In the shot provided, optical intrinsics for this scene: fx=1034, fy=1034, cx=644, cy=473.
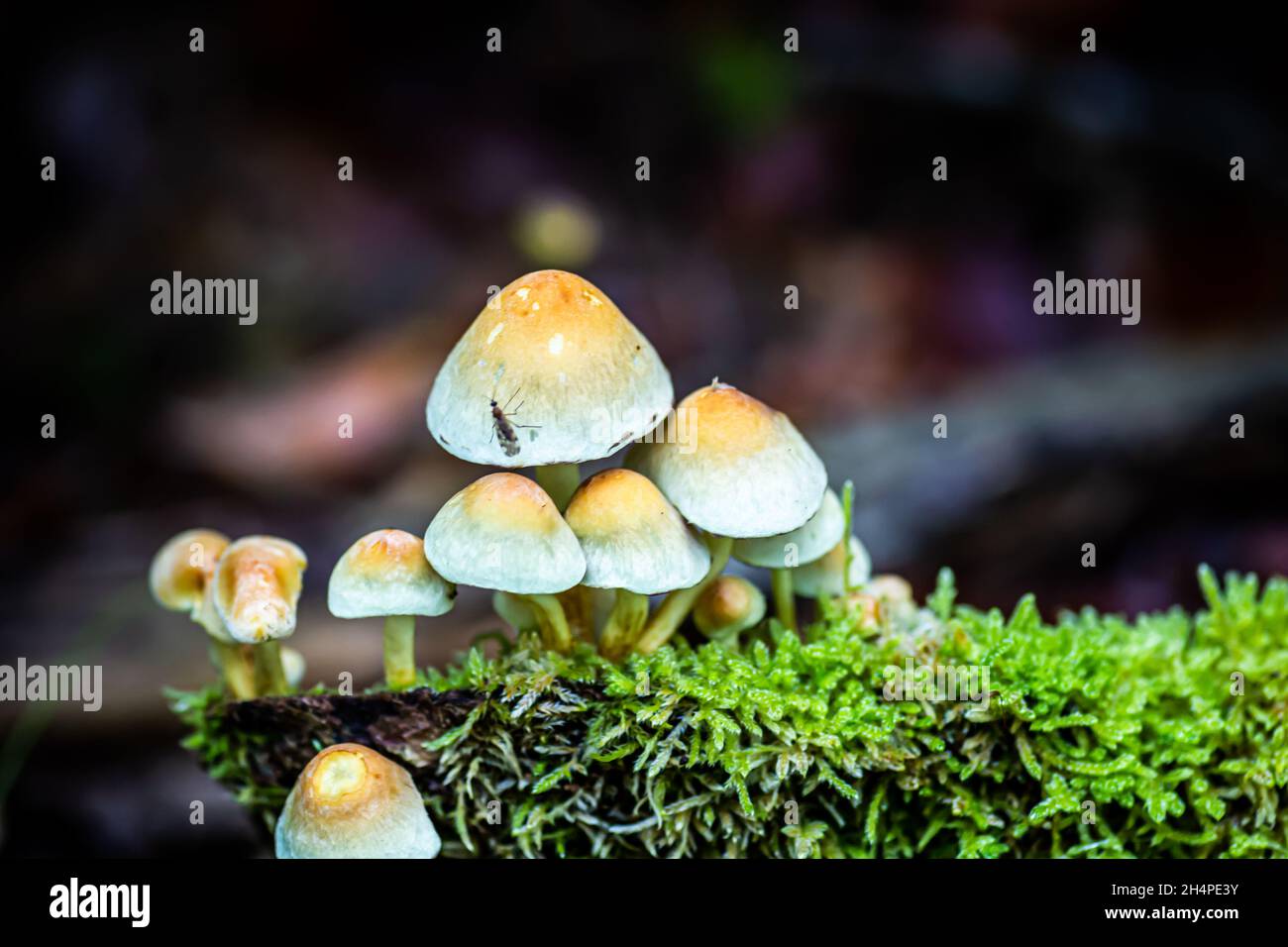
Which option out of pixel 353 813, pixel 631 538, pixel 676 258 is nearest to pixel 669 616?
pixel 631 538

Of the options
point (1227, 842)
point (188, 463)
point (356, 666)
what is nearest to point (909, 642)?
point (1227, 842)

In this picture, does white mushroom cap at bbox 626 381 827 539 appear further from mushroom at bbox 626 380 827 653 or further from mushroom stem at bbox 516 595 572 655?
mushroom stem at bbox 516 595 572 655

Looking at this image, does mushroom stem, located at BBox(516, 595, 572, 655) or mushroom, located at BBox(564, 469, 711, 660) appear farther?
mushroom stem, located at BBox(516, 595, 572, 655)

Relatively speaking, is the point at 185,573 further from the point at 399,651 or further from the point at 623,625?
the point at 623,625

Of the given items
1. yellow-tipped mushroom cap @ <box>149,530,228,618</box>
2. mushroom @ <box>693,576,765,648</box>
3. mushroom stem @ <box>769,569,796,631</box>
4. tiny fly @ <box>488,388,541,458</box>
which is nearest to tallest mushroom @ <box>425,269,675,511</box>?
tiny fly @ <box>488,388,541,458</box>

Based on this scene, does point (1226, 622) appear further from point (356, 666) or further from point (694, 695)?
point (356, 666)

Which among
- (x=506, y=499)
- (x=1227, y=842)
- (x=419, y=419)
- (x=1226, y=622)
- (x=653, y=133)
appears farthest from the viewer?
(x=653, y=133)
